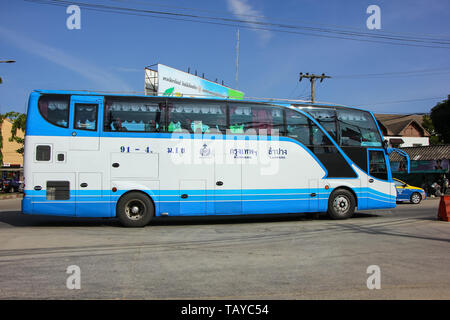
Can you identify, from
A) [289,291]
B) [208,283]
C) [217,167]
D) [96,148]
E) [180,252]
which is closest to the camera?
[289,291]

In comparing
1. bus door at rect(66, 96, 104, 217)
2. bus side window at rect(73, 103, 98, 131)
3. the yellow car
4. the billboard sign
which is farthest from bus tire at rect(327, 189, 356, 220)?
the billboard sign

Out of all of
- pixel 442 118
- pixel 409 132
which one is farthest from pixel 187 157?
pixel 409 132

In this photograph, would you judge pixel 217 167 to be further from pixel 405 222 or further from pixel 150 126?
pixel 405 222

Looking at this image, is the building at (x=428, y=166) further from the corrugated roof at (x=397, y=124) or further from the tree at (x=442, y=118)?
the corrugated roof at (x=397, y=124)

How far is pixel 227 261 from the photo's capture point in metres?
6.24

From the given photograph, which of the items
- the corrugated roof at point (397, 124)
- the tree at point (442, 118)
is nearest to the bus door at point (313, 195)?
the tree at point (442, 118)

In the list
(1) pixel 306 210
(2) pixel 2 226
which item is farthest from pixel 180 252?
(2) pixel 2 226

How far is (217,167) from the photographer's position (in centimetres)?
1085

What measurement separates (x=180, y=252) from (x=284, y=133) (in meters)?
5.76

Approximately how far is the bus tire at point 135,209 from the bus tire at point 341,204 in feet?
19.0

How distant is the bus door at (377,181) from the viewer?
12164 mm

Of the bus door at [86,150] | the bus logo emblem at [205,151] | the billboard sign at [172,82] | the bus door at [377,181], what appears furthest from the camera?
the billboard sign at [172,82]

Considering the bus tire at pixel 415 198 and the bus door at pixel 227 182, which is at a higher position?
the bus door at pixel 227 182

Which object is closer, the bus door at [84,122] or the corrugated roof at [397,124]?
the bus door at [84,122]
